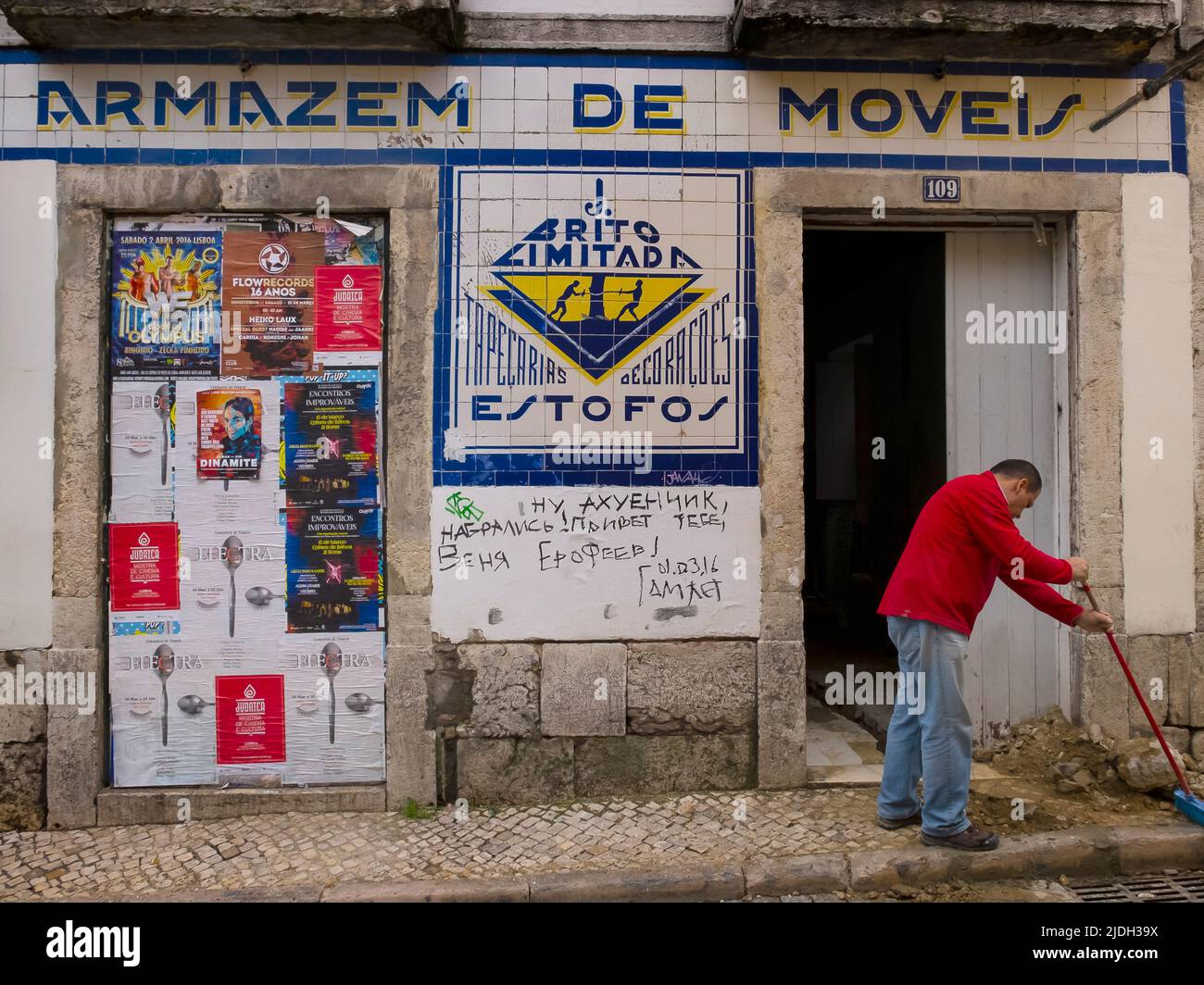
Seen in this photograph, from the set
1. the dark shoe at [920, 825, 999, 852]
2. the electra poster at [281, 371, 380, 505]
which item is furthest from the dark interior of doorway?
the electra poster at [281, 371, 380, 505]

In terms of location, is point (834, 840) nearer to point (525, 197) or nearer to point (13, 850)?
point (525, 197)

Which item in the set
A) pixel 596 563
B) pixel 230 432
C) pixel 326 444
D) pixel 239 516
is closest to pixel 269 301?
pixel 230 432

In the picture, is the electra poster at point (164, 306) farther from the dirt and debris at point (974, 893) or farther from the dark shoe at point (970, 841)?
the dark shoe at point (970, 841)

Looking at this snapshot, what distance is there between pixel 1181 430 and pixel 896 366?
2.35 metres

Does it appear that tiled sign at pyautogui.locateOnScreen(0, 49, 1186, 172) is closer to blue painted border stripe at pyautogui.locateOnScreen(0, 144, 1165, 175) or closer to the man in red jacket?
blue painted border stripe at pyautogui.locateOnScreen(0, 144, 1165, 175)

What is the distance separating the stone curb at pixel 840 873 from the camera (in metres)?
3.54

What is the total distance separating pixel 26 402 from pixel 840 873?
16.1 feet

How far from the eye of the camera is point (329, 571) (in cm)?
443

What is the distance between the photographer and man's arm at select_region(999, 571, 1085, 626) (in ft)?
12.3

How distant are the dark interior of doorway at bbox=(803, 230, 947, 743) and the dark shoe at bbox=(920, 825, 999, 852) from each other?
1270 millimetres

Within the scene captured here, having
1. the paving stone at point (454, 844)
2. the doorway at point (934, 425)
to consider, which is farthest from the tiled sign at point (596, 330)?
the paving stone at point (454, 844)

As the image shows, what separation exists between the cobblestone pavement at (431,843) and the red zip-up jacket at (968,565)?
1191 millimetres

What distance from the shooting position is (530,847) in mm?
3902

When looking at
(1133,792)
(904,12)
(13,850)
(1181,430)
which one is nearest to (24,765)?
(13,850)
